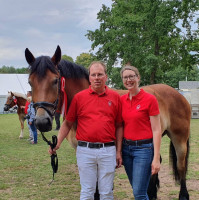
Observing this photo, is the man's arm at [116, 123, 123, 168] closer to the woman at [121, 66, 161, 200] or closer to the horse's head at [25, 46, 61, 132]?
the woman at [121, 66, 161, 200]

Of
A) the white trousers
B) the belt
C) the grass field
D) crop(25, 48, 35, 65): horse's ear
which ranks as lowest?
the grass field

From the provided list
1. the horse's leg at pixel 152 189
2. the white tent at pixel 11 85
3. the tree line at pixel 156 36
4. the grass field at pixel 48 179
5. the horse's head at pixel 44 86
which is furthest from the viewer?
the white tent at pixel 11 85

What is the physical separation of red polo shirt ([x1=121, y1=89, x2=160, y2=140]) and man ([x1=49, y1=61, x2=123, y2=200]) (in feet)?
0.42

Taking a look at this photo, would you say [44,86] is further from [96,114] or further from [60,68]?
[96,114]

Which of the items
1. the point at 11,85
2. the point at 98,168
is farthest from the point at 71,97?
the point at 11,85

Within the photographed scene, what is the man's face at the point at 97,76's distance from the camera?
8.97 ft

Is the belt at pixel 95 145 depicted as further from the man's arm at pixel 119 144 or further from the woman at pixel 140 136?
the woman at pixel 140 136

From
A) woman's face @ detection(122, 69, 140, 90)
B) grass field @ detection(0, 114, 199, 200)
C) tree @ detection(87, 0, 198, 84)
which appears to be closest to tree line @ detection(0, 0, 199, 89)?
tree @ detection(87, 0, 198, 84)

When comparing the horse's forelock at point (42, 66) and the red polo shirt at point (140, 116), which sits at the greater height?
the horse's forelock at point (42, 66)

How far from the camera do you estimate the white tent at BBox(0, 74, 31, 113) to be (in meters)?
35.4

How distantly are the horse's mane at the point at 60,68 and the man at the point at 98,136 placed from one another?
0.49 metres

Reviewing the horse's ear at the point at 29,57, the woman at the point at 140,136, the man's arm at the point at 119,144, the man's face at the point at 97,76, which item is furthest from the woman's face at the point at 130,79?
the horse's ear at the point at 29,57

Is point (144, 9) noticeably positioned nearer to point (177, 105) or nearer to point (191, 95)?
point (191, 95)

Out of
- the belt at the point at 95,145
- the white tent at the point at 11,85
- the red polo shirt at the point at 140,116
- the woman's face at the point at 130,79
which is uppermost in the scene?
the white tent at the point at 11,85
